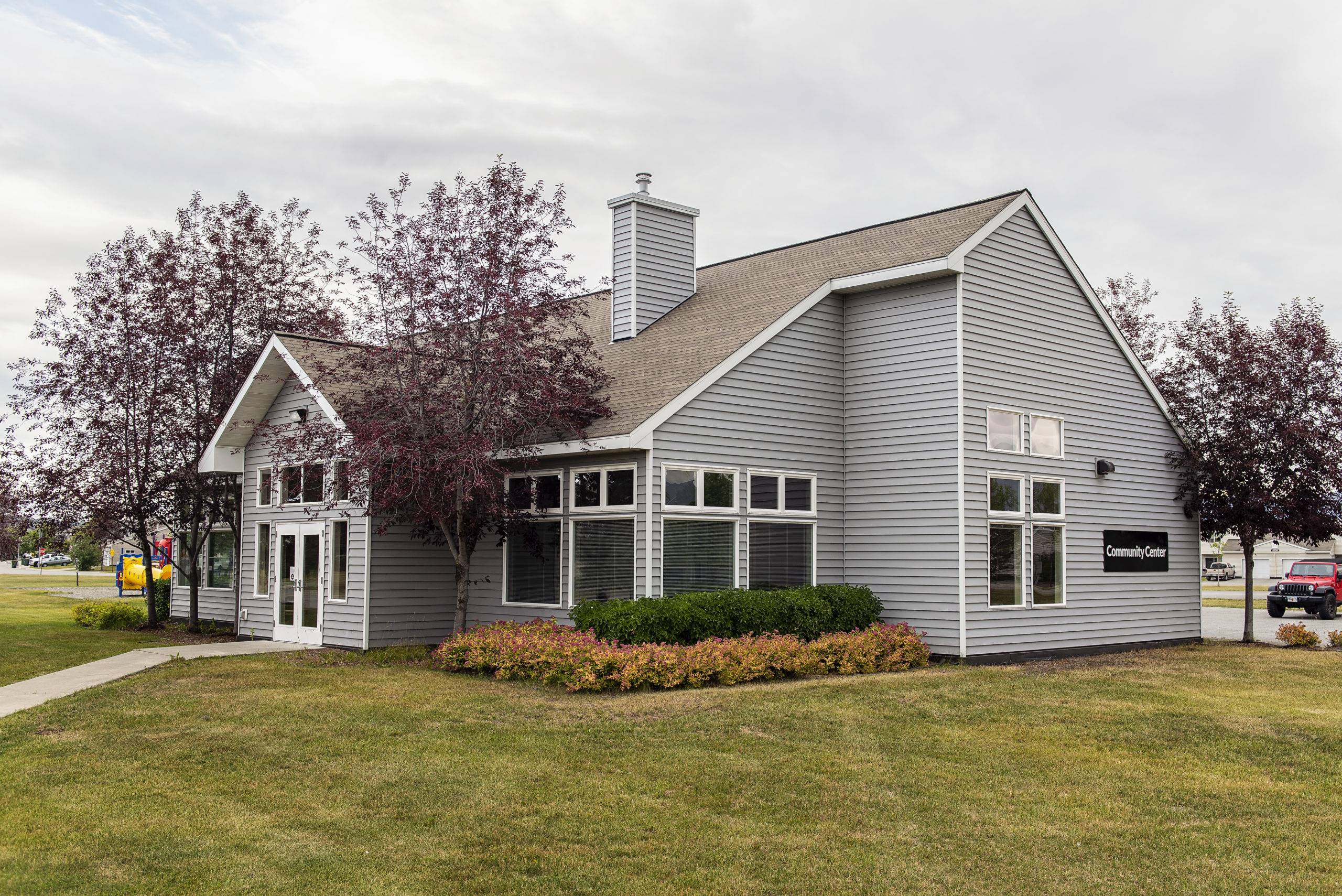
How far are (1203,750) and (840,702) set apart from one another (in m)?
3.39

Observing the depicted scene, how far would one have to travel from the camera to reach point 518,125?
15.6 m

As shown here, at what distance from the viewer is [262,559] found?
19.0m

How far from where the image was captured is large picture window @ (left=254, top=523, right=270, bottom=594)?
1886 centimetres

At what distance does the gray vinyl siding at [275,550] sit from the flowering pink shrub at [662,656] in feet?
8.39

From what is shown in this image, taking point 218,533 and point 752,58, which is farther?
point 218,533

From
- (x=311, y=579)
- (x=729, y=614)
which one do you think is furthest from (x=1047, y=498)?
(x=311, y=579)

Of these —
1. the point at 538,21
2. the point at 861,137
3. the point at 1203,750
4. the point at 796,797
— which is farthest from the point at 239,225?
the point at 1203,750

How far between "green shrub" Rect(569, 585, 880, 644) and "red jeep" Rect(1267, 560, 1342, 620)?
72.1 feet

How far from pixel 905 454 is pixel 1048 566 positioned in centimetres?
286

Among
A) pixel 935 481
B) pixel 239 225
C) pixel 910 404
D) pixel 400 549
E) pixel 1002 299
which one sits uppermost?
pixel 239 225

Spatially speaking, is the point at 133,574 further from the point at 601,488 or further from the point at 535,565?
the point at 601,488

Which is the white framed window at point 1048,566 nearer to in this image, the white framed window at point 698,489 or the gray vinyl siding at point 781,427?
the gray vinyl siding at point 781,427

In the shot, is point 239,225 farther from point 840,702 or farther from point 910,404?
point 840,702

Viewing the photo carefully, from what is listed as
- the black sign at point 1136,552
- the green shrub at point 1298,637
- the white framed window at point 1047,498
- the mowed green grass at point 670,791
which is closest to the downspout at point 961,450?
the white framed window at point 1047,498
